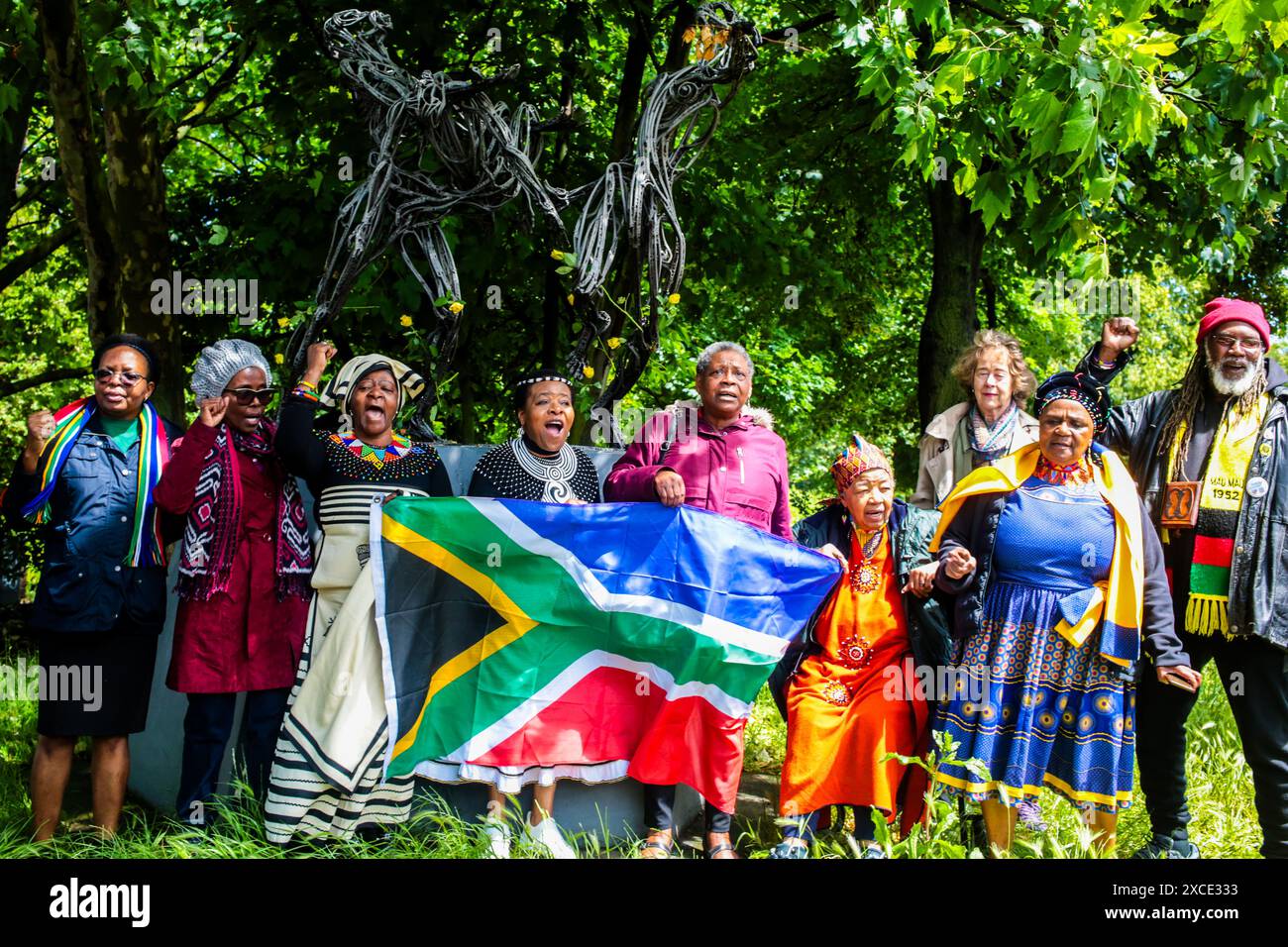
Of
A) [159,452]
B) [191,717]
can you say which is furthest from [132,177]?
[191,717]

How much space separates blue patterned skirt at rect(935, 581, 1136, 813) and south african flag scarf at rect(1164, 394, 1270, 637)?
0.42 metres

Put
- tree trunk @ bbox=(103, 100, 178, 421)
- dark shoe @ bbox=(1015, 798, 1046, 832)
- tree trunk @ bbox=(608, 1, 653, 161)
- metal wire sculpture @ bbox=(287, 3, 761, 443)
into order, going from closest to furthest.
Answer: dark shoe @ bbox=(1015, 798, 1046, 832), metal wire sculpture @ bbox=(287, 3, 761, 443), tree trunk @ bbox=(103, 100, 178, 421), tree trunk @ bbox=(608, 1, 653, 161)

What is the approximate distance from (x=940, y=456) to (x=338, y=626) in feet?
9.07

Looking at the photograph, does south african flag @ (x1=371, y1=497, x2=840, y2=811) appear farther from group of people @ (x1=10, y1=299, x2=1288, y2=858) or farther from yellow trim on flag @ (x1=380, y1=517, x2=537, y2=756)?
group of people @ (x1=10, y1=299, x2=1288, y2=858)

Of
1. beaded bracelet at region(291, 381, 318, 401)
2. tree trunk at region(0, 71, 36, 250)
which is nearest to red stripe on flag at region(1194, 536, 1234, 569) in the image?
beaded bracelet at region(291, 381, 318, 401)

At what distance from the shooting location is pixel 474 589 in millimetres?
4672

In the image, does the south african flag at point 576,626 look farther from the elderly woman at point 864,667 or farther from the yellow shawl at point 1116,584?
the yellow shawl at point 1116,584

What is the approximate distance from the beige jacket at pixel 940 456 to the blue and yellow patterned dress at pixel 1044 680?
71 centimetres

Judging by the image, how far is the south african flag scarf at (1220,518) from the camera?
14.6 feet

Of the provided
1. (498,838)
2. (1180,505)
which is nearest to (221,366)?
(498,838)

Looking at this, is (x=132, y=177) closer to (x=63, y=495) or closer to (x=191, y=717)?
(x=63, y=495)

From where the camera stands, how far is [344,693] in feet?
14.7

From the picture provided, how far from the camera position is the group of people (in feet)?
14.4

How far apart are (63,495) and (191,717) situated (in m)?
1.02
